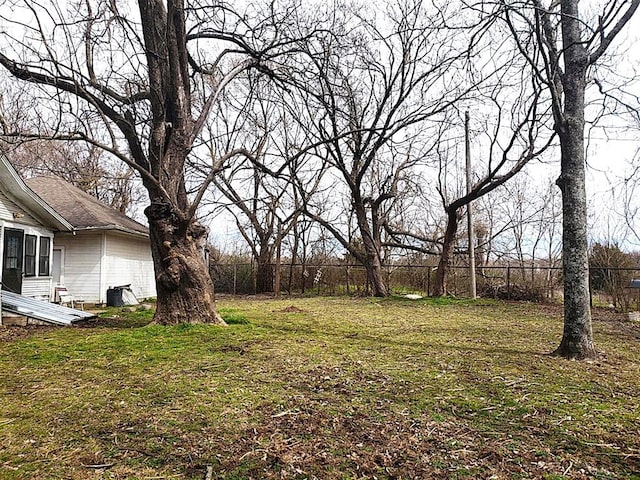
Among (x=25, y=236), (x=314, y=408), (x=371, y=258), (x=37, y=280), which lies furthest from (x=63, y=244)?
(x=314, y=408)

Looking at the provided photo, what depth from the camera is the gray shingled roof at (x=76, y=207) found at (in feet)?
42.1

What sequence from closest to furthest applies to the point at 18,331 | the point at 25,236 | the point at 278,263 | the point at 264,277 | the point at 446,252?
the point at 18,331 → the point at 25,236 → the point at 446,252 → the point at 278,263 → the point at 264,277

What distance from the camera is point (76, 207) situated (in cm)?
1365

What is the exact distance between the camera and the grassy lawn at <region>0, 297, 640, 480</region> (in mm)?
2580

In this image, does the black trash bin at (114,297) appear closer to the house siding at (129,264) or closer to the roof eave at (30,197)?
the house siding at (129,264)

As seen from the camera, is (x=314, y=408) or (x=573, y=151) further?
(x=573, y=151)

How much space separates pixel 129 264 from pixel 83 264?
189 cm

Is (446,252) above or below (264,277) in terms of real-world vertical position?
above

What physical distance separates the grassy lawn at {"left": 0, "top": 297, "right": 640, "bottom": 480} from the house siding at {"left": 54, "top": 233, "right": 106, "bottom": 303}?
671 cm

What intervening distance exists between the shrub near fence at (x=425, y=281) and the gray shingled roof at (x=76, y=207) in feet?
19.4

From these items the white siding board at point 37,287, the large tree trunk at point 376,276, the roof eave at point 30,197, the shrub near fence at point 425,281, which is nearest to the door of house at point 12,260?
the white siding board at point 37,287

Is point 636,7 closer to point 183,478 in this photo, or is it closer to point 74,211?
point 183,478

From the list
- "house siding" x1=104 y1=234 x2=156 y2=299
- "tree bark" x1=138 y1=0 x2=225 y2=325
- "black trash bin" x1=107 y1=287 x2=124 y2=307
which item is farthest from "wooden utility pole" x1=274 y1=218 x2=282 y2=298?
"tree bark" x1=138 y1=0 x2=225 y2=325

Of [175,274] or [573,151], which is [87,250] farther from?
[573,151]
